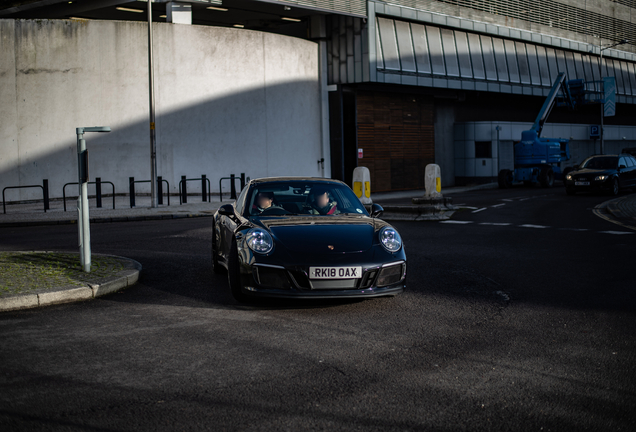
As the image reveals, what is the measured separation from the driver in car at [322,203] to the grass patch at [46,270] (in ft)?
8.50

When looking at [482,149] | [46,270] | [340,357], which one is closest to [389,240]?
[340,357]

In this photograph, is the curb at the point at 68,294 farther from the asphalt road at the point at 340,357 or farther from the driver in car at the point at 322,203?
the driver in car at the point at 322,203

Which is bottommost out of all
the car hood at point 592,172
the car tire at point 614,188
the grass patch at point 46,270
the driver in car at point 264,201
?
the grass patch at point 46,270

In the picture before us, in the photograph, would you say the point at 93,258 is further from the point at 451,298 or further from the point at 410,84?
the point at 410,84

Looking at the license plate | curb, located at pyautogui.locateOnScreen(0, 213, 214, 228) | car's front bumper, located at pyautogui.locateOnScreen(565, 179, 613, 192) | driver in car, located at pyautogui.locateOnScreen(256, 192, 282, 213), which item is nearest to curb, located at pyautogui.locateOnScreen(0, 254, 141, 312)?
driver in car, located at pyautogui.locateOnScreen(256, 192, 282, 213)

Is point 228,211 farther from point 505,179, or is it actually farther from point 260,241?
point 505,179

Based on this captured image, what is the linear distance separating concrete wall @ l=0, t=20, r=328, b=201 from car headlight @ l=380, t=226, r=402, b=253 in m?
20.8

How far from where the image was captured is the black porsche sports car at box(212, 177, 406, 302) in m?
6.39

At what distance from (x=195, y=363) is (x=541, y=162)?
30061 millimetres

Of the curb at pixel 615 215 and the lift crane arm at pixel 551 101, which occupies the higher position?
the lift crane arm at pixel 551 101

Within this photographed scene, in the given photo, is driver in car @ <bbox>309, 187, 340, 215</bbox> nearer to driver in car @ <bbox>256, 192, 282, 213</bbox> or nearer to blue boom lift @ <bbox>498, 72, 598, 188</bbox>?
driver in car @ <bbox>256, 192, 282, 213</bbox>

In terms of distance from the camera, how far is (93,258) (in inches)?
378

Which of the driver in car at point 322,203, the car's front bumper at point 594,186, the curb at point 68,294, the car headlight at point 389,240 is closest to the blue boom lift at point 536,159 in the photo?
the car's front bumper at point 594,186

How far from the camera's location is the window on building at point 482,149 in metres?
39.0
